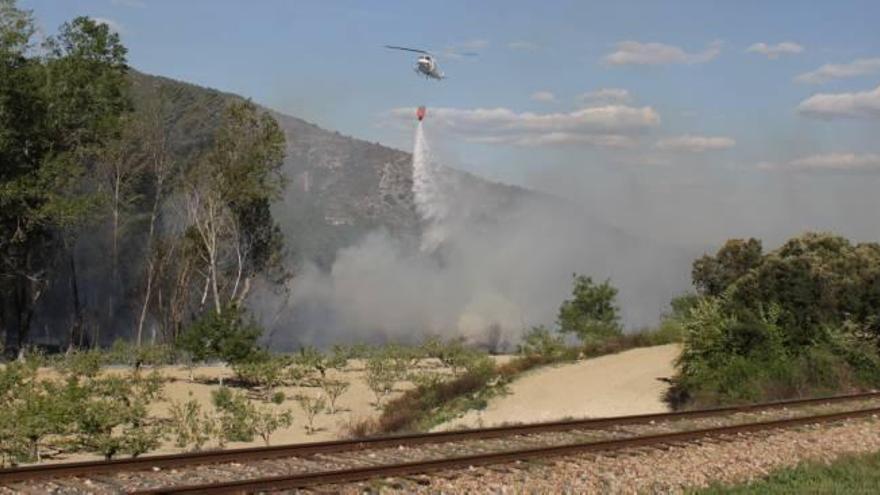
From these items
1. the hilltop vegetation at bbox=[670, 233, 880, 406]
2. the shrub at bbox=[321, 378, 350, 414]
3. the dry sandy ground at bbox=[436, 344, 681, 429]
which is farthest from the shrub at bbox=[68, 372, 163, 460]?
the hilltop vegetation at bbox=[670, 233, 880, 406]

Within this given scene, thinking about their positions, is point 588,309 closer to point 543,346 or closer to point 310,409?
point 543,346

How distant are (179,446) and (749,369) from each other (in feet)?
44.0

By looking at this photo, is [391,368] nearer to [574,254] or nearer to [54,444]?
[54,444]

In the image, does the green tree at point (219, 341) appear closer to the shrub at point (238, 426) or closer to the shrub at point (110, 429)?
the shrub at point (110, 429)

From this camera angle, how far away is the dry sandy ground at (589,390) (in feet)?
81.1

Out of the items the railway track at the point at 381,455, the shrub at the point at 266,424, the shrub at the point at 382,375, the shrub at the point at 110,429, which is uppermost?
the railway track at the point at 381,455

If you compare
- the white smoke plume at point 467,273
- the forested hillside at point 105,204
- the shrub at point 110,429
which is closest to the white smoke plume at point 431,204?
the white smoke plume at point 467,273

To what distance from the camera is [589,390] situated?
1114 inches

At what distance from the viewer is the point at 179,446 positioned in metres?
20.4

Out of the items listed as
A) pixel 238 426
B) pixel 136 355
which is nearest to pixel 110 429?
pixel 238 426

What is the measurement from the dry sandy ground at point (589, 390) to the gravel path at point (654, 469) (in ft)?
25.7

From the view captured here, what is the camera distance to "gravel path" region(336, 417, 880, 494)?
38.7 feet

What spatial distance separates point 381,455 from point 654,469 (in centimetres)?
372

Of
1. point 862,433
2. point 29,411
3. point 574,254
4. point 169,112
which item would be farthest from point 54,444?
point 574,254
